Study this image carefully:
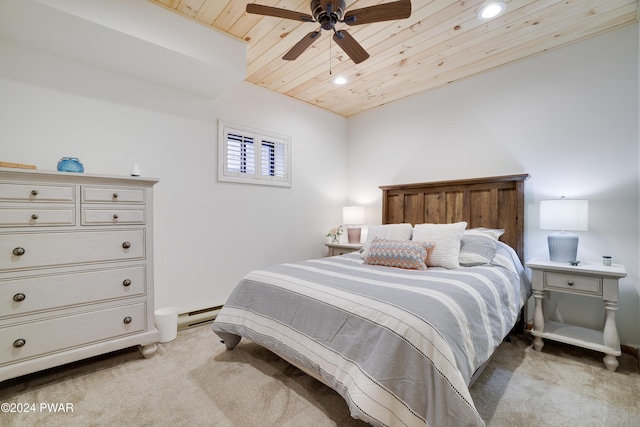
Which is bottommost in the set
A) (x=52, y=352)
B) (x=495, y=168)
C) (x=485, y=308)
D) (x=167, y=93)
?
(x=52, y=352)

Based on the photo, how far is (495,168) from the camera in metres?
2.99

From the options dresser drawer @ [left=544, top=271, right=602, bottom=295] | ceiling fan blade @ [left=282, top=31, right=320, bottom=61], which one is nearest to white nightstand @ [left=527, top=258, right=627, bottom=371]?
dresser drawer @ [left=544, top=271, right=602, bottom=295]

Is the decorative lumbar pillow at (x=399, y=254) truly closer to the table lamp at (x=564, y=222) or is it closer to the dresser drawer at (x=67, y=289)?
the table lamp at (x=564, y=222)

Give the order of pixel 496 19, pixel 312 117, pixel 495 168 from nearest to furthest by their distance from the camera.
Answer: pixel 496 19, pixel 495 168, pixel 312 117

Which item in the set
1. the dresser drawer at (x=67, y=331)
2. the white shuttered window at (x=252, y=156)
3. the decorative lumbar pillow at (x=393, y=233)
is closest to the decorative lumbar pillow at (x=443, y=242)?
the decorative lumbar pillow at (x=393, y=233)

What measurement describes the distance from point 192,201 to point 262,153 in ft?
3.43

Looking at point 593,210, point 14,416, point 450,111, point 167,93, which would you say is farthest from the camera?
point 450,111

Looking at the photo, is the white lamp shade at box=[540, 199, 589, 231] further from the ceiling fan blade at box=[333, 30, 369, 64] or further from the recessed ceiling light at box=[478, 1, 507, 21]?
the ceiling fan blade at box=[333, 30, 369, 64]

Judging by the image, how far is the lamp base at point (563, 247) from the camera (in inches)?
89.7

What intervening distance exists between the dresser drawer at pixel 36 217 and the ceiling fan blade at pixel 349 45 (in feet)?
6.97

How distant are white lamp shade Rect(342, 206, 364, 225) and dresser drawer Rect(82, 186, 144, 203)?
2.54 metres

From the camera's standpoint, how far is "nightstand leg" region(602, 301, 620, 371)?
1.95 meters

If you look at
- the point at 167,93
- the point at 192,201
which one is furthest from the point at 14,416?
the point at 167,93

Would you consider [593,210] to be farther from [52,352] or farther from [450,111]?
[52,352]
